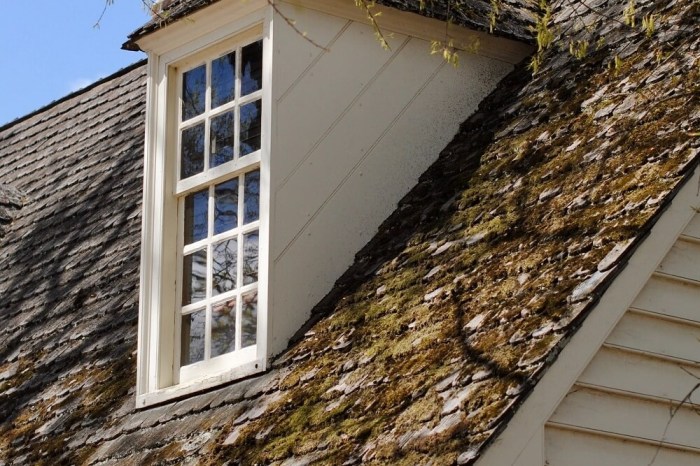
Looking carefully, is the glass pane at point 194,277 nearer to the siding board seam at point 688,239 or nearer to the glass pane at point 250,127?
the glass pane at point 250,127

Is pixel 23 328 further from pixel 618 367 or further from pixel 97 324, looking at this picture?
pixel 618 367

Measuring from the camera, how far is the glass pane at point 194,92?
927 cm

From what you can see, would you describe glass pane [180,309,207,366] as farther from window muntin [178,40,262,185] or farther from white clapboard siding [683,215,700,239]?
white clapboard siding [683,215,700,239]

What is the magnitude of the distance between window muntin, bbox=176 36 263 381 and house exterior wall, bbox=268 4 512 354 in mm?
233

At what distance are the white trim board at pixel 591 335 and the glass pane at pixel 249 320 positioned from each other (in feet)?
8.43

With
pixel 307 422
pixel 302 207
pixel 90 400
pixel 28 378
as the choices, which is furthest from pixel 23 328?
pixel 307 422

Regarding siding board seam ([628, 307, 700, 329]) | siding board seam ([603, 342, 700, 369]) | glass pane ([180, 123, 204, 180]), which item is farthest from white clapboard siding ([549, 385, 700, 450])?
glass pane ([180, 123, 204, 180])

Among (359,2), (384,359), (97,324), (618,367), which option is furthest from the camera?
(97,324)

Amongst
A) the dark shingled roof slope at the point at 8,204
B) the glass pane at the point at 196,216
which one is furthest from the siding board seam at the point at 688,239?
the dark shingled roof slope at the point at 8,204

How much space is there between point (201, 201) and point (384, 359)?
7.87 feet

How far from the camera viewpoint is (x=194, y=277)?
8.98 metres

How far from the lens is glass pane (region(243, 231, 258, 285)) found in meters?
8.50

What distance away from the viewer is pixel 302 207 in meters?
8.48

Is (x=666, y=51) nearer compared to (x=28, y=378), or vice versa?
(x=666, y=51)
